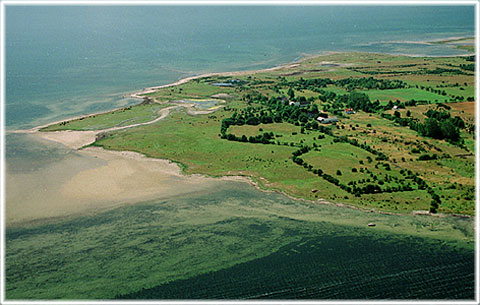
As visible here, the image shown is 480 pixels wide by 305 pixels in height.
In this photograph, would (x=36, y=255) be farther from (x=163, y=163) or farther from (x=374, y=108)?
(x=374, y=108)

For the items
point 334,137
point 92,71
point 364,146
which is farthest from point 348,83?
point 92,71

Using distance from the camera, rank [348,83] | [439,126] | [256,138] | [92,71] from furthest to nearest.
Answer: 1. [92,71]
2. [348,83]
3. [256,138]
4. [439,126]

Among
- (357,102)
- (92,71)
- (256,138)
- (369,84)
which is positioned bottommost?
(256,138)

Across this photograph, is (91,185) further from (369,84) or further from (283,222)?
(369,84)

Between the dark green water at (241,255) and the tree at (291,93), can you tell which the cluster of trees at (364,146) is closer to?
the dark green water at (241,255)

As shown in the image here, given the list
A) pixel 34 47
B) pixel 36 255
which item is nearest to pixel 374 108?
pixel 36 255

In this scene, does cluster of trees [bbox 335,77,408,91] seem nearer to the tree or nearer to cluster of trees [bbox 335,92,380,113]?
cluster of trees [bbox 335,92,380,113]

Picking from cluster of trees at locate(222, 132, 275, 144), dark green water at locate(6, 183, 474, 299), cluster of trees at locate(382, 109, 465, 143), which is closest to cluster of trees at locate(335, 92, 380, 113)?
cluster of trees at locate(382, 109, 465, 143)

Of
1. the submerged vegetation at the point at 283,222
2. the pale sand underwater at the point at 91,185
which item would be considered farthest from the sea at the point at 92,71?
the submerged vegetation at the point at 283,222

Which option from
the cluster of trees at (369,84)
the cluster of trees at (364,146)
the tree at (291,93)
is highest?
the tree at (291,93)
